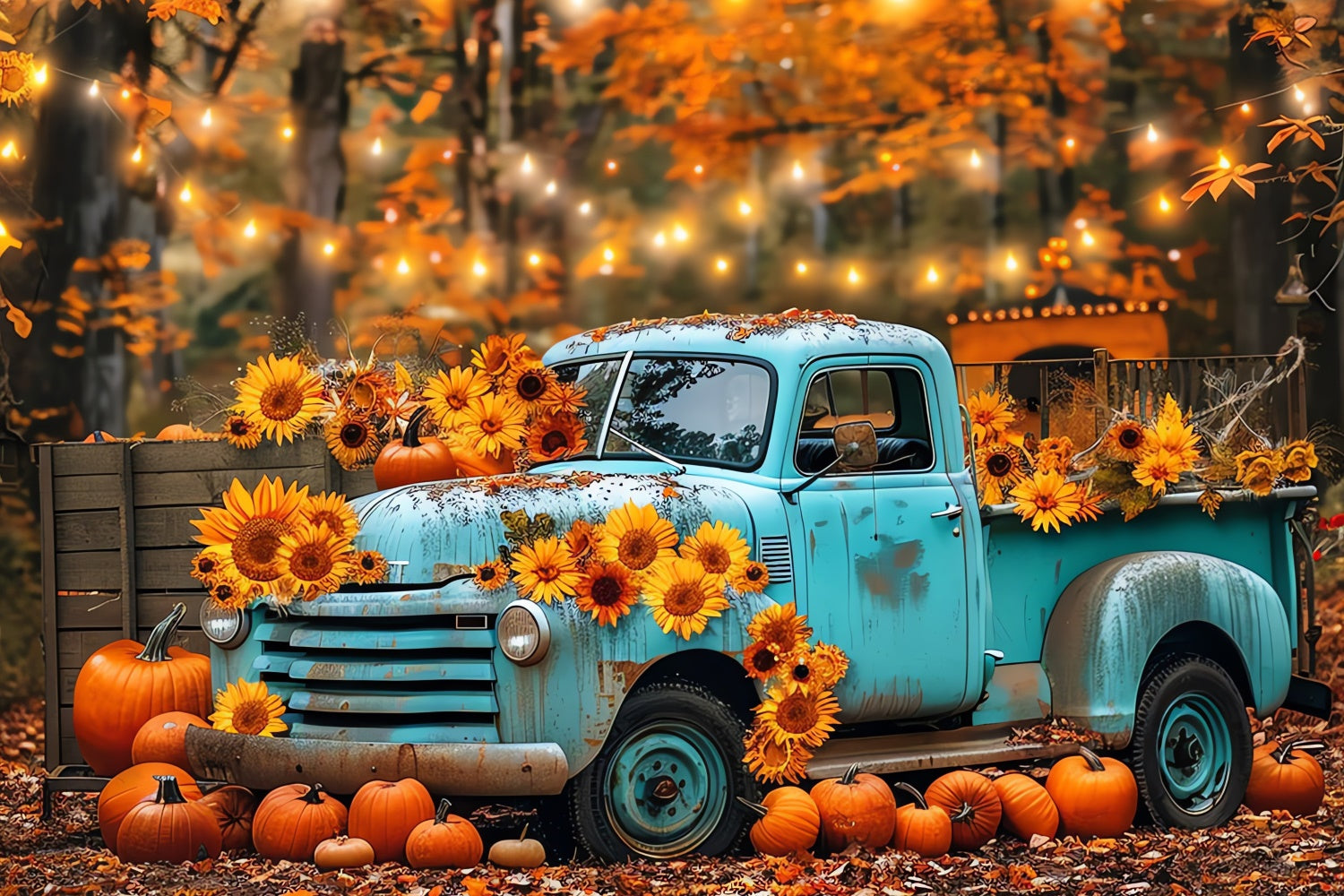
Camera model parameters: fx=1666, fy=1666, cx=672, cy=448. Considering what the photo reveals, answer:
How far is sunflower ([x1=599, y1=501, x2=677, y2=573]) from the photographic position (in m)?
6.73

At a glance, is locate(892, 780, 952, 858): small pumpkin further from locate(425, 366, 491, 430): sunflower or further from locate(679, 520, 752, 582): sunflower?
locate(425, 366, 491, 430): sunflower

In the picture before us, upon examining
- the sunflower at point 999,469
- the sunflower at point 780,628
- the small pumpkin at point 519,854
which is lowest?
the small pumpkin at point 519,854

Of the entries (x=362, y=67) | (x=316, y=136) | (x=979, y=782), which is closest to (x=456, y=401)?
(x=979, y=782)

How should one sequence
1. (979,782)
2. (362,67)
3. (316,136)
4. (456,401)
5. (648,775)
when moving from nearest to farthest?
(648,775)
(979,782)
(456,401)
(316,136)
(362,67)

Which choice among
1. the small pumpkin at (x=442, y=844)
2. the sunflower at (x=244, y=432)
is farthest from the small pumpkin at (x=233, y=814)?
the sunflower at (x=244, y=432)

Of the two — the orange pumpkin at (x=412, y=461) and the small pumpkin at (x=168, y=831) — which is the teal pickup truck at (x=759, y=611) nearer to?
the small pumpkin at (x=168, y=831)

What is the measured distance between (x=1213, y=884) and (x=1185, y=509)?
236cm

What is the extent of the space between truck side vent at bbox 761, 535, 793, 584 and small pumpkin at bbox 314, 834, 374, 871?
201cm

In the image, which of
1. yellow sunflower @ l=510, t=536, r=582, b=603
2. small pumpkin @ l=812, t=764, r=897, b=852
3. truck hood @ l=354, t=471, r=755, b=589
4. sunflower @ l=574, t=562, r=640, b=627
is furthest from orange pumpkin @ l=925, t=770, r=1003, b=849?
yellow sunflower @ l=510, t=536, r=582, b=603

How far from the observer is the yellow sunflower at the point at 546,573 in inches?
257

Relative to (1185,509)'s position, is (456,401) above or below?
above

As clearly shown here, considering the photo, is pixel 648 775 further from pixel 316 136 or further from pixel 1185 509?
pixel 316 136

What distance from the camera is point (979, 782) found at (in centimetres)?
748

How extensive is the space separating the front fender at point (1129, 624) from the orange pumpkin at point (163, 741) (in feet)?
13.4
